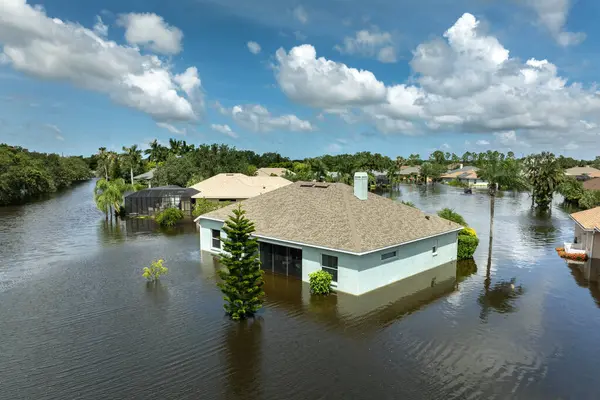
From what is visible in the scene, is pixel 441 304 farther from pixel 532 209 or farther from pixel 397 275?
pixel 532 209

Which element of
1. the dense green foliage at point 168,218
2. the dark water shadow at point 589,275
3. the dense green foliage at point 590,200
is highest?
the dense green foliage at point 590,200

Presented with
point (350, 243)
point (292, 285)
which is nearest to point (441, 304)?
point (350, 243)

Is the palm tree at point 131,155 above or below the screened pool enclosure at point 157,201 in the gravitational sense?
above

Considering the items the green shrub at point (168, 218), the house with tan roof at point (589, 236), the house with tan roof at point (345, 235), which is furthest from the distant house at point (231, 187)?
the house with tan roof at point (589, 236)

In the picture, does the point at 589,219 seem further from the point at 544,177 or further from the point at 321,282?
the point at 544,177

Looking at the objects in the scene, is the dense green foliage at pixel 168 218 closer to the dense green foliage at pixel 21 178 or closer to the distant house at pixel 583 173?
the dense green foliage at pixel 21 178

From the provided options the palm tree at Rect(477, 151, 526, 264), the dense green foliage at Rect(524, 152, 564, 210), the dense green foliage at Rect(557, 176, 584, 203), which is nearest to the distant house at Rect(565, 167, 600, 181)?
the dense green foliage at Rect(557, 176, 584, 203)

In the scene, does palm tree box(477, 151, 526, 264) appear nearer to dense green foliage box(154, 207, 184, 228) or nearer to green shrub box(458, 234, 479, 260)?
green shrub box(458, 234, 479, 260)
